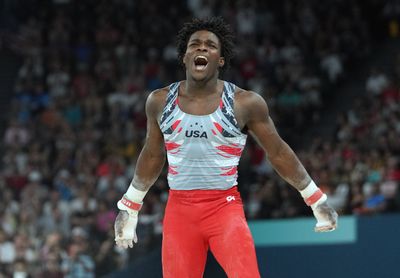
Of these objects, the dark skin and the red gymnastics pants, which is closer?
the red gymnastics pants

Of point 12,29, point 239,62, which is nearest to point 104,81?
point 239,62

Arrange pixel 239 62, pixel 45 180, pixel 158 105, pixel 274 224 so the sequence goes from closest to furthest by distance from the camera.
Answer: pixel 158 105, pixel 274 224, pixel 45 180, pixel 239 62

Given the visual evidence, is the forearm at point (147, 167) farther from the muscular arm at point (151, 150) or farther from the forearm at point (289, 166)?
the forearm at point (289, 166)

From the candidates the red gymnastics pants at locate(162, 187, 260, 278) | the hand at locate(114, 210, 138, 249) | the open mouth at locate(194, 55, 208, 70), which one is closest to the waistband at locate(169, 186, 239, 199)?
the red gymnastics pants at locate(162, 187, 260, 278)

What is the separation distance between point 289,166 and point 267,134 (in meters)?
0.30

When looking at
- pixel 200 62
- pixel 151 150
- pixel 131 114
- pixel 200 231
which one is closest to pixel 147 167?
pixel 151 150

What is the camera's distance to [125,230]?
6926 millimetres

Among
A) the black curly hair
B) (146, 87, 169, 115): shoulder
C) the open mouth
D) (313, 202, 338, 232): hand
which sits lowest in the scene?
(313, 202, 338, 232): hand

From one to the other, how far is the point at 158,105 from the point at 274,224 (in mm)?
4983

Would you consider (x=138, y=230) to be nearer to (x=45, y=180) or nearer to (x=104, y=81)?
(x=45, y=180)

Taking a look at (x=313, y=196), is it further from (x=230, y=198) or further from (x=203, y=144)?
(x=203, y=144)

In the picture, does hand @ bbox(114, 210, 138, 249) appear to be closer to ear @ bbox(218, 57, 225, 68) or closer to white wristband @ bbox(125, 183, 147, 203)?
white wristband @ bbox(125, 183, 147, 203)

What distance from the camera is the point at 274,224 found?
11.4m

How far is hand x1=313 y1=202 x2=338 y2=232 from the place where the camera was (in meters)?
6.55
